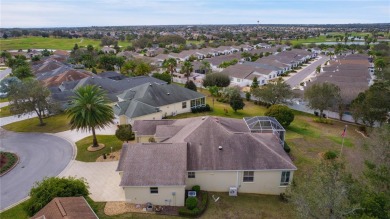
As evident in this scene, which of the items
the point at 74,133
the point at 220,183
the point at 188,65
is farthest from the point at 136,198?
A: the point at 188,65

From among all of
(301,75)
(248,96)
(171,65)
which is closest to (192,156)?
(248,96)

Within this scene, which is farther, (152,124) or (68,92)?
(68,92)

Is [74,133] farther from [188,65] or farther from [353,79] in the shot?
[353,79]

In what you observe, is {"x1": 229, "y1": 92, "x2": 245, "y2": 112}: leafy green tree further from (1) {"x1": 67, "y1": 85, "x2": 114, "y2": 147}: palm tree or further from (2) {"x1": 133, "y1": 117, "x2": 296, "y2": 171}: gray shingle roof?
(1) {"x1": 67, "y1": 85, "x2": 114, "y2": 147}: palm tree

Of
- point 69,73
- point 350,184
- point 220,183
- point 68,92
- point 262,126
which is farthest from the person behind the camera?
point 69,73

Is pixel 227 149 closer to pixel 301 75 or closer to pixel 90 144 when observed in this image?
pixel 90 144

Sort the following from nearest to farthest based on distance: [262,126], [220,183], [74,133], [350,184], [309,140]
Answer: [350,184], [220,183], [262,126], [309,140], [74,133]

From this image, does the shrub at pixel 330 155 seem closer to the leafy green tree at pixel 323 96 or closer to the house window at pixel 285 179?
the house window at pixel 285 179

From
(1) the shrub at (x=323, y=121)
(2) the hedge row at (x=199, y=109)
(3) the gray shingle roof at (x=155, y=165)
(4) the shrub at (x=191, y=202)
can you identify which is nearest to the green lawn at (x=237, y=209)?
(4) the shrub at (x=191, y=202)

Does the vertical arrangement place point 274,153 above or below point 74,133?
above
